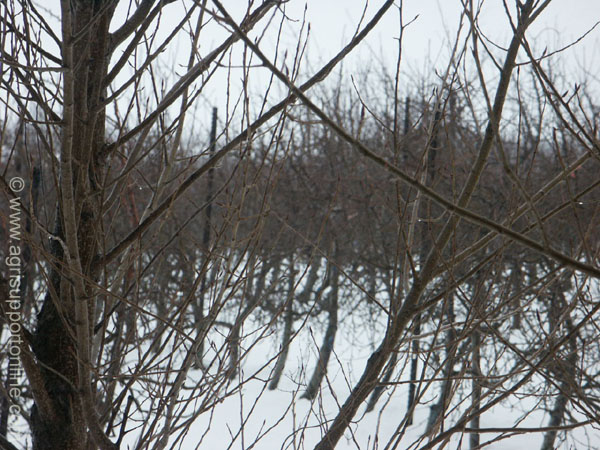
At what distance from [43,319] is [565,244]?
26.6 ft

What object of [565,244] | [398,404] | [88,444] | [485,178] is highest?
[485,178]

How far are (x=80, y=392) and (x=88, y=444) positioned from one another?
30cm

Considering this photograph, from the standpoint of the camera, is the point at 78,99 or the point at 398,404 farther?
the point at 398,404

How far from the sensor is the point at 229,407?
11312 mm

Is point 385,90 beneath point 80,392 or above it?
above

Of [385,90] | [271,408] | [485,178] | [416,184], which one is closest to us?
[416,184]

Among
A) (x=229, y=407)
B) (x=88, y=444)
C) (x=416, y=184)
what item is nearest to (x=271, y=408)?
(x=229, y=407)

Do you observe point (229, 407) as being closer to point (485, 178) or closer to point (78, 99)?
point (485, 178)

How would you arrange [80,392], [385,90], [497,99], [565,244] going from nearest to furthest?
[497,99], [80,392], [565,244], [385,90]

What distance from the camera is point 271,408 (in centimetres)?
1221

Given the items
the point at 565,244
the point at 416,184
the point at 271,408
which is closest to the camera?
the point at 416,184

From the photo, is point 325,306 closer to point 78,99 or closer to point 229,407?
point 229,407

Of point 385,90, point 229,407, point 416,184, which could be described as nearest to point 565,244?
point 385,90

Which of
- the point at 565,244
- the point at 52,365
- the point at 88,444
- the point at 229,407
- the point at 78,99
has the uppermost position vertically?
the point at 565,244
